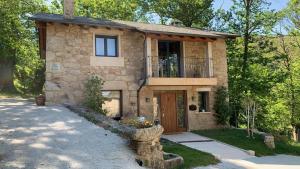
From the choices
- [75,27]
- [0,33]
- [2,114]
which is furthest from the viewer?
[0,33]

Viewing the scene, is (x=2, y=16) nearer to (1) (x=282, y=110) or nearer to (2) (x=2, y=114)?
(2) (x=2, y=114)

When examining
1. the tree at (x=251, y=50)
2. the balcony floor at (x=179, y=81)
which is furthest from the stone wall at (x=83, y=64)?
the tree at (x=251, y=50)

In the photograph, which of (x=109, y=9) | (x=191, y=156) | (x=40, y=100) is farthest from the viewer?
(x=109, y=9)

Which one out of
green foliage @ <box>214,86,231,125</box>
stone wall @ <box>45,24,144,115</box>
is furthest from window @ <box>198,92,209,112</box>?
stone wall @ <box>45,24,144,115</box>

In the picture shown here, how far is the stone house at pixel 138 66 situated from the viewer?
17.2m

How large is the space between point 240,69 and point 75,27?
14985 mm

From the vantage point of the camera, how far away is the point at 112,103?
60.5 feet

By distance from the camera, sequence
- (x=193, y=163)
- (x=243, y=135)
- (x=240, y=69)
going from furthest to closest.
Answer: (x=240, y=69) → (x=243, y=135) → (x=193, y=163)

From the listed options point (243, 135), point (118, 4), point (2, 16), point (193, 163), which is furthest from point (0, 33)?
point (193, 163)

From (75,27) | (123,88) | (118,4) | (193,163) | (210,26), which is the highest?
(118,4)

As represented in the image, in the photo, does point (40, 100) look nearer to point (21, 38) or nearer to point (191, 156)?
point (191, 156)

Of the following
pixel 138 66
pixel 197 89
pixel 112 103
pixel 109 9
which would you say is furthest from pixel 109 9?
pixel 112 103

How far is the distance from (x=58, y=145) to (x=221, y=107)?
12843mm

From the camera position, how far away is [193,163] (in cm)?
1199
